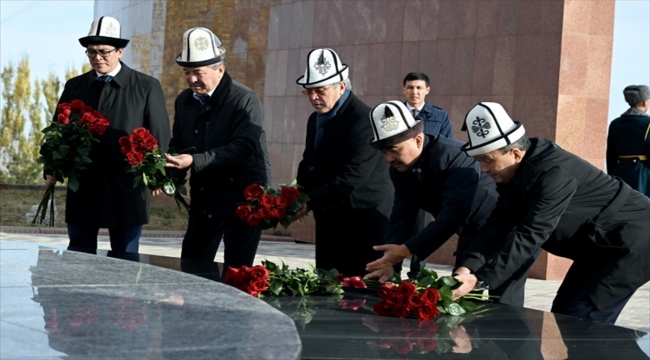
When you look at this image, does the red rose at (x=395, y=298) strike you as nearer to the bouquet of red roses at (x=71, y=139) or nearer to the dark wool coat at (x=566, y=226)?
the dark wool coat at (x=566, y=226)

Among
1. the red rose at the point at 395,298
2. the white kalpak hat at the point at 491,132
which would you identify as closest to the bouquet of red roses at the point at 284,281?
the red rose at the point at 395,298

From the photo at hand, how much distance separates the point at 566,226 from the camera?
17.3 ft

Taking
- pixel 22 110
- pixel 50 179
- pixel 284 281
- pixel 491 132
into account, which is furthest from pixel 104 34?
pixel 22 110

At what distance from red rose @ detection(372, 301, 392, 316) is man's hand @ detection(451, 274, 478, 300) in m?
0.32

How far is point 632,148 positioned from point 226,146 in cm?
580

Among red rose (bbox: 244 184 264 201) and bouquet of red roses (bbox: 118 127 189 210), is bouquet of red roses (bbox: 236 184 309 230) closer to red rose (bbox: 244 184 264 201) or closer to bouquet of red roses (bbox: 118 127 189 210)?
red rose (bbox: 244 184 264 201)

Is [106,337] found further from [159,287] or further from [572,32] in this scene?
[572,32]

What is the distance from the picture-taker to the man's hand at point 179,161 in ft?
20.8

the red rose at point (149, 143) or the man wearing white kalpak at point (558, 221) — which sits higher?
the red rose at point (149, 143)

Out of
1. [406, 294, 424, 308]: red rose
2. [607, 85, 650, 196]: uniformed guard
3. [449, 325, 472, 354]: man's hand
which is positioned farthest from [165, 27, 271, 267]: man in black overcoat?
[607, 85, 650, 196]: uniformed guard

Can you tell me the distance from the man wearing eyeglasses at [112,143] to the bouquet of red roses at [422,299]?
2.50m

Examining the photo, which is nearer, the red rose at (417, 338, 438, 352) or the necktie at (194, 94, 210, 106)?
the red rose at (417, 338, 438, 352)

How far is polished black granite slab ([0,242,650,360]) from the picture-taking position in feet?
11.0

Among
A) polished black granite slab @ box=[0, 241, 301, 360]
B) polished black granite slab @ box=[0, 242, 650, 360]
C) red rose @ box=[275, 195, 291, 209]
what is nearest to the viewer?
polished black granite slab @ box=[0, 241, 301, 360]
